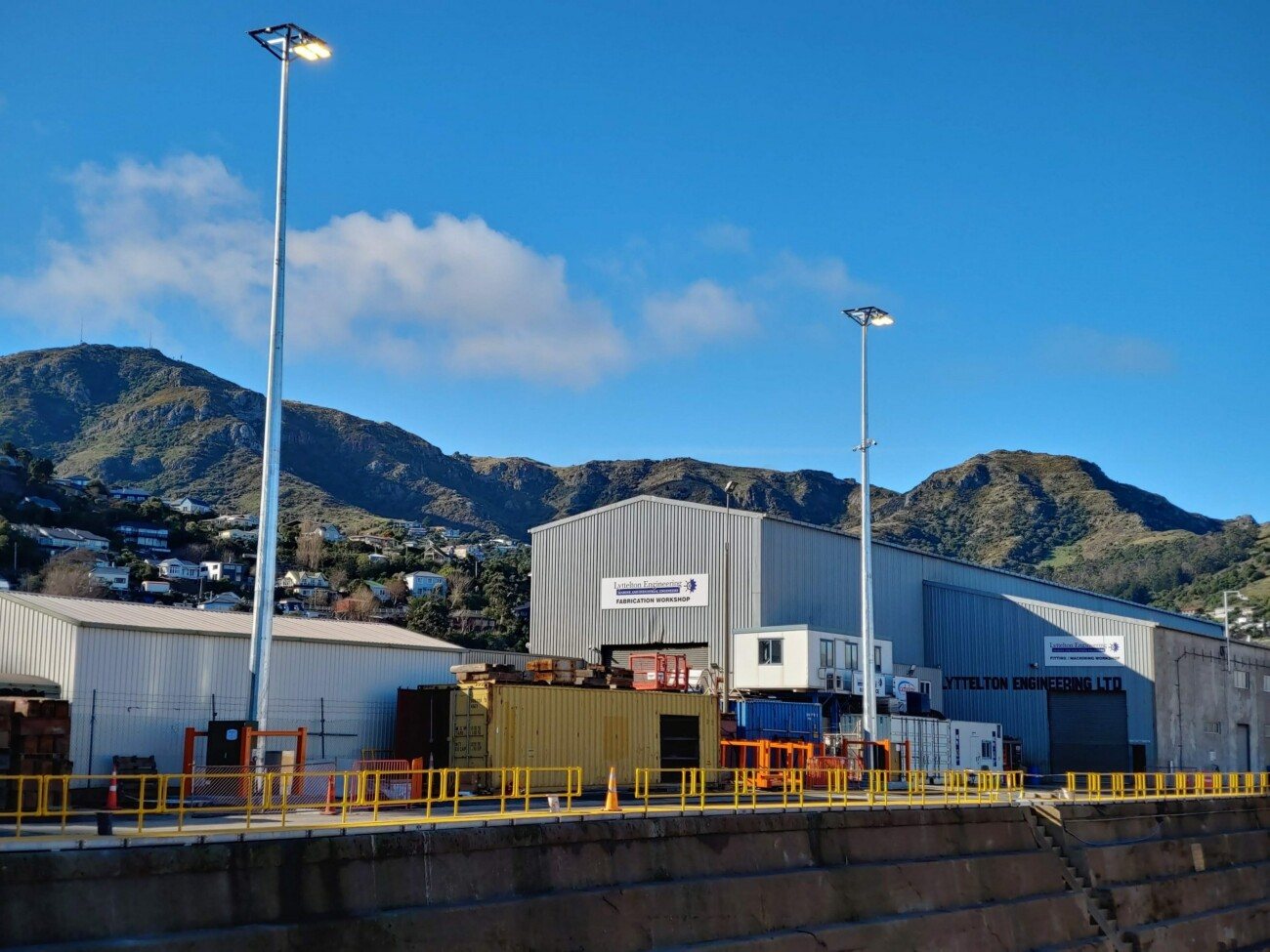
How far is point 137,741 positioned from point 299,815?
28.5 ft

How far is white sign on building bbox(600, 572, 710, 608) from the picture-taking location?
63875 mm

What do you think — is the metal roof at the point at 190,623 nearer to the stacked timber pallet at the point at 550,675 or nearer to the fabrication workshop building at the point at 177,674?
the fabrication workshop building at the point at 177,674

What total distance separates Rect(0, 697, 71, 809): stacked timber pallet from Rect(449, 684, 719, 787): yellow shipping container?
1150 cm

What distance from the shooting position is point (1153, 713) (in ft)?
205

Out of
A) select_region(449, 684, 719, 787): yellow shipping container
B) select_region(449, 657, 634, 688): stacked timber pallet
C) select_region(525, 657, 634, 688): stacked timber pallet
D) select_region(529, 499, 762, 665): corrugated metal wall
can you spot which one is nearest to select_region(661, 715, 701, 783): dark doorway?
select_region(449, 684, 719, 787): yellow shipping container

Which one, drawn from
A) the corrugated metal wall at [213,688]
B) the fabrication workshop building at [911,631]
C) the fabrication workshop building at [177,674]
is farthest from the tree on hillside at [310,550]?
the corrugated metal wall at [213,688]

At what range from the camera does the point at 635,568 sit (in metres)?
66.1

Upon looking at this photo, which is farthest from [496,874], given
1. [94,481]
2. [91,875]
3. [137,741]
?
[94,481]

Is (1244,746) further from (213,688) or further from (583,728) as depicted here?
(213,688)

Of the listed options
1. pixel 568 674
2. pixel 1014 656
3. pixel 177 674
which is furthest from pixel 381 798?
pixel 1014 656

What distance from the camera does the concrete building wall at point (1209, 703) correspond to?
63.7 meters

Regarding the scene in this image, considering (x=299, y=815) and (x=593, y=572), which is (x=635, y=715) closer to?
(x=299, y=815)

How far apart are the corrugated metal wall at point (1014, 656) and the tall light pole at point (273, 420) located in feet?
149

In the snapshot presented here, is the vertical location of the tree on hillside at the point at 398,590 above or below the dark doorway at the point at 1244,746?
above
